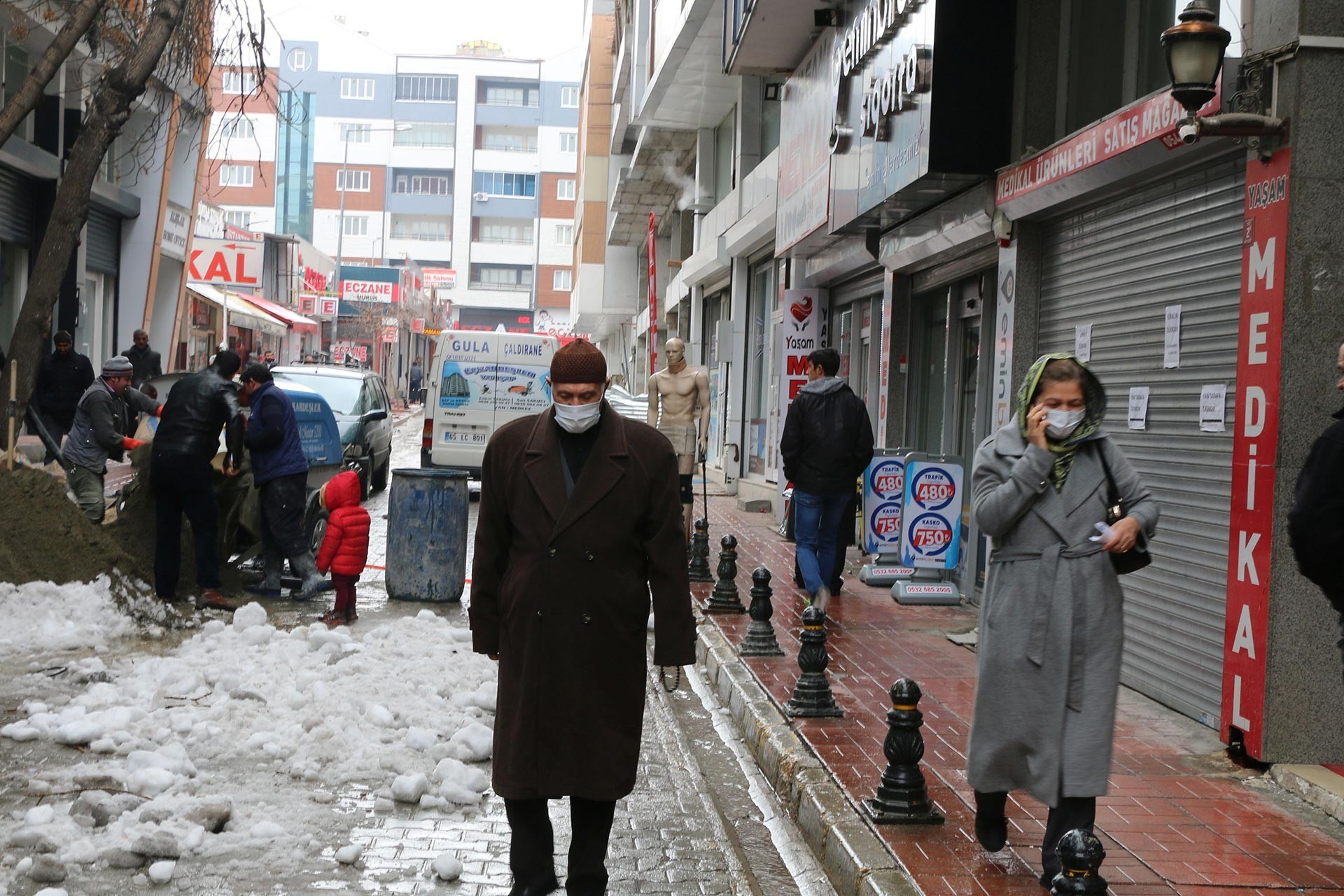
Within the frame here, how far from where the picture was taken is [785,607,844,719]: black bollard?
7281mm

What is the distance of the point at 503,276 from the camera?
104m

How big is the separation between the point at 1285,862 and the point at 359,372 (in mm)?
16460

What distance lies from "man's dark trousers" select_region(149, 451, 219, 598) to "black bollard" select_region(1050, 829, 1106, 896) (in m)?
7.75

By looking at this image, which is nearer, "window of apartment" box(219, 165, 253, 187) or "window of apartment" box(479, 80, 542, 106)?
"window of apartment" box(219, 165, 253, 187)

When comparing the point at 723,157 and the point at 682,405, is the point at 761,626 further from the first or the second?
the point at 723,157

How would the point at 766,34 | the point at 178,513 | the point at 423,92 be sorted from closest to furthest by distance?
the point at 178,513 < the point at 766,34 < the point at 423,92

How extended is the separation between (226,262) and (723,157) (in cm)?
1046

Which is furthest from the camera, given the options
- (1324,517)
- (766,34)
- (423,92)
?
(423,92)

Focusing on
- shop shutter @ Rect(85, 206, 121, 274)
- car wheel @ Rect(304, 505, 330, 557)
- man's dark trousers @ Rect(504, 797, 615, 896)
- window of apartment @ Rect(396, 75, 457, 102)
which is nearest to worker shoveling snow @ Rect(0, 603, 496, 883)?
man's dark trousers @ Rect(504, 797, 615, 896)

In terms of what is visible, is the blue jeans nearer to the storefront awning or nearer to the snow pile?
the snow pile

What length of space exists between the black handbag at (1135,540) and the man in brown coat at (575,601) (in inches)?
55.8

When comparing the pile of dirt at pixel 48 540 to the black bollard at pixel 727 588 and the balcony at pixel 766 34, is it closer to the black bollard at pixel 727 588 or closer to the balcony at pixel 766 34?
the black bollard at pixel 727 588

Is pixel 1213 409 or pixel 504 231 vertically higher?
pixel 504 231

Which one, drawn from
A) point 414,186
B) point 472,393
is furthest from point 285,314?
point 414,186
